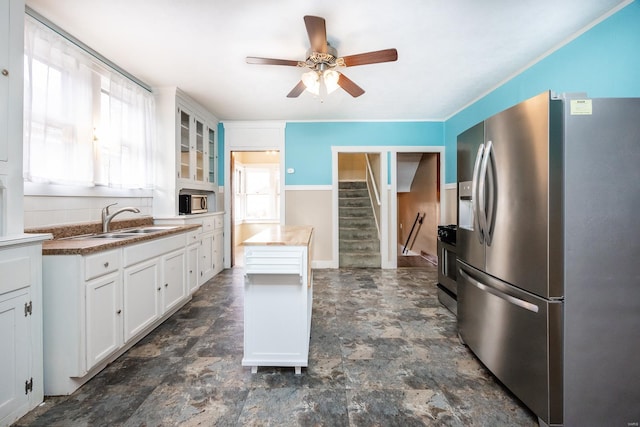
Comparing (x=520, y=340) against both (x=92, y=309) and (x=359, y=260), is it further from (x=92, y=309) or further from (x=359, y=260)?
(x=359, y=260)

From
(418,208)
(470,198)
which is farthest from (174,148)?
(418,208)

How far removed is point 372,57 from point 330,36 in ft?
1.48

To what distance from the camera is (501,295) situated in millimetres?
1691

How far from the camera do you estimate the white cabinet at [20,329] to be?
1.40m

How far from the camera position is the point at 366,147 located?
4.84 metres

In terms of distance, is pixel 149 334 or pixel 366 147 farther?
pixel 366 147

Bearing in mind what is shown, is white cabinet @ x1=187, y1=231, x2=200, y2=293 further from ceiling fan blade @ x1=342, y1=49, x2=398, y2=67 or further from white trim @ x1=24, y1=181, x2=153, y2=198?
ceiling fan blade @ x1=342, y1=49, x2=398, y2=67

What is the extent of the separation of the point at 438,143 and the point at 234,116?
3.54 metres

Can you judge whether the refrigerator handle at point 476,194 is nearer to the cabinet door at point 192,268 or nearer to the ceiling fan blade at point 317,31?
the ceiling fan blade at point 317,31

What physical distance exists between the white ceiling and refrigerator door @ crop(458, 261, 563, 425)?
1.95 metres

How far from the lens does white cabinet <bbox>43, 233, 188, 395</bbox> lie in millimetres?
1686

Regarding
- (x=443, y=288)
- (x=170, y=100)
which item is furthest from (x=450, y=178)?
(x=170, y=100)

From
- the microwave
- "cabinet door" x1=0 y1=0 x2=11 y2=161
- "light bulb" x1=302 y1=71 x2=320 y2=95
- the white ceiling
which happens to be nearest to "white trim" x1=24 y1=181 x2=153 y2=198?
the microwave

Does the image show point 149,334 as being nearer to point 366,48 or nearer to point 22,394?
point 22,394
